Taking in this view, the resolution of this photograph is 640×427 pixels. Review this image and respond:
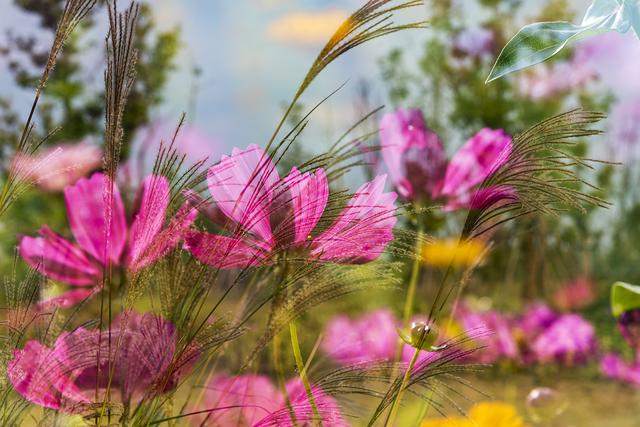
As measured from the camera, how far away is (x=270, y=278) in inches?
24.4

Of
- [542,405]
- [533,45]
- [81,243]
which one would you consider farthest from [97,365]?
[542,405]

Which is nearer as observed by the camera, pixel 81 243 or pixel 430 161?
pixel 81 243

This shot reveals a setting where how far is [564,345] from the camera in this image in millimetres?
1771

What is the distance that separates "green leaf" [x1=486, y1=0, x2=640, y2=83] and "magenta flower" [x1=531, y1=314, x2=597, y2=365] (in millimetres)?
1230

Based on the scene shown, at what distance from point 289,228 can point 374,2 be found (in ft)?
0.46

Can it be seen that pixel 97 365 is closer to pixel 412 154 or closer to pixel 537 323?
pixel 412 154

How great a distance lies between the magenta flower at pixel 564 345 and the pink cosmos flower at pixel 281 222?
1.33 metres

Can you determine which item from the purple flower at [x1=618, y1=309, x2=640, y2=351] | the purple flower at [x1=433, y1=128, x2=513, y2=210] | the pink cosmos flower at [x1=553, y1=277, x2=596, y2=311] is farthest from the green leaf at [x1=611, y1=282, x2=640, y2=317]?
the pink cosmos flower at [x1=553, y1=277, x2=596, y2=311]

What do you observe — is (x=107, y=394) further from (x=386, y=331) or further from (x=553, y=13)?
(x=553, y=13)

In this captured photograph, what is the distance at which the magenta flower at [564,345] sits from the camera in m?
1.77

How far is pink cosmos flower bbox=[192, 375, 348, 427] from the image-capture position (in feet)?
1.69

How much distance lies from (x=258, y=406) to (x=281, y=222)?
0.11 m

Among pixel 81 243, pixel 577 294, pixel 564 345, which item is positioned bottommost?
pixel 81 243

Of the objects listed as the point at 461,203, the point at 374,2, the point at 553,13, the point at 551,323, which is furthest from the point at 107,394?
the point at 553,13
